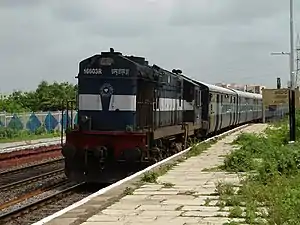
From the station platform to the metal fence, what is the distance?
94.5 ft

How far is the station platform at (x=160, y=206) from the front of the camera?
33.8ft

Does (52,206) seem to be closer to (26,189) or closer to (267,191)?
(26,189)

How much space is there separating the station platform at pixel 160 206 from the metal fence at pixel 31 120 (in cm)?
2882

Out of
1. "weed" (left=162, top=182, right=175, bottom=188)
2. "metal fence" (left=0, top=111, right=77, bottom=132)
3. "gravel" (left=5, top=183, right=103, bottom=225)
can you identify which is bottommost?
"gravel" (left=5, top=183, right=103, bottom=225)

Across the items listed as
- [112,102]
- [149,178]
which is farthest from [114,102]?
[149,178]

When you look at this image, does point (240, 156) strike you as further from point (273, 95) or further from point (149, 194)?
point (273, 95)

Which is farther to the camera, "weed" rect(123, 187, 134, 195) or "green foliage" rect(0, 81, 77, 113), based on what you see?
"green foliage" rect(0, 81, 77, 113)

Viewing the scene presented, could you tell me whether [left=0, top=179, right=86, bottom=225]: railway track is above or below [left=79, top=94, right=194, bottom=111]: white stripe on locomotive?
below

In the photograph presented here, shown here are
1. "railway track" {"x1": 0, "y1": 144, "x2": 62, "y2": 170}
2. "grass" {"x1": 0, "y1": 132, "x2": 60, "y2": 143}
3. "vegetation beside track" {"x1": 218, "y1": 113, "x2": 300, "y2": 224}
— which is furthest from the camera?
"grass" {"x1": 0, "y1": 132, "x2": 60, "y2": 143}

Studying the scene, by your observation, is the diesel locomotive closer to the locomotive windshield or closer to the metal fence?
the locomotive windshield

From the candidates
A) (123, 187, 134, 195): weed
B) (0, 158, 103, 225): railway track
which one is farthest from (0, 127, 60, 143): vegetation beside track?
(123, 187, 134, 195): weed

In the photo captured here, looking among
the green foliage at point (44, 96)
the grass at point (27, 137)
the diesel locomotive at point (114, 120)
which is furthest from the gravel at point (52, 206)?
the green foliage at point (44, 96)

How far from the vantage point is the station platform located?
10312 millimetres

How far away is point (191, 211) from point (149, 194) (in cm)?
246
